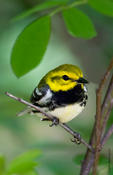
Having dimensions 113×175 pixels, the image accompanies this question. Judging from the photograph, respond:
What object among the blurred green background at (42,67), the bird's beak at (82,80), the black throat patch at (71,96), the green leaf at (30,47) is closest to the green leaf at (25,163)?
the green leaf at (30,47)

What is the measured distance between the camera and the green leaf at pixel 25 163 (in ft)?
3.48

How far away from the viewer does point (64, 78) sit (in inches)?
77.2

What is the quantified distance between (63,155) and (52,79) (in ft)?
1.44

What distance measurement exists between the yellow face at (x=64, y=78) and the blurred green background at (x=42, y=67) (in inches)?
11.9

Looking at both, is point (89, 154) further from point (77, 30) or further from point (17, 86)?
point (17, 86)

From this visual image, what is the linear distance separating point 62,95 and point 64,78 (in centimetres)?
9

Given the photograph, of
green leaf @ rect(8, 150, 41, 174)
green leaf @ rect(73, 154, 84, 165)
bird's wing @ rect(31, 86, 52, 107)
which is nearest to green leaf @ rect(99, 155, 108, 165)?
green leaf @ rect(73, 154, 84, 165)

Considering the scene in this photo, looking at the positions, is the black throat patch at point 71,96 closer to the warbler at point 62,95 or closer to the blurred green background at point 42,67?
the warbler at point 62,95

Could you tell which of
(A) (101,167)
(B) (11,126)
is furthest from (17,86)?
(A) (101,167)

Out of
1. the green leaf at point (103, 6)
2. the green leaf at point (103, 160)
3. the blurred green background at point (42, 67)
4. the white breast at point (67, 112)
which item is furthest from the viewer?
the blurred green background at point (42, 67)

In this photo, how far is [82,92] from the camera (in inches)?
78.0

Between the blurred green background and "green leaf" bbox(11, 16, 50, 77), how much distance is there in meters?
0.81

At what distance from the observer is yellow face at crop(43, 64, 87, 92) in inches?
72.4

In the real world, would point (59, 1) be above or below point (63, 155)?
above
